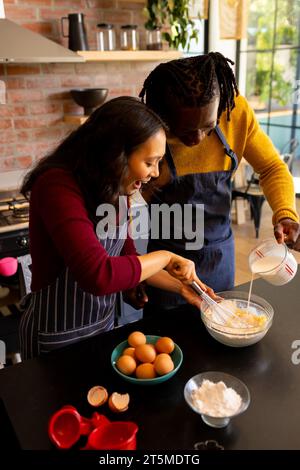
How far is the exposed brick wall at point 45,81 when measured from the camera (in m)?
2.38

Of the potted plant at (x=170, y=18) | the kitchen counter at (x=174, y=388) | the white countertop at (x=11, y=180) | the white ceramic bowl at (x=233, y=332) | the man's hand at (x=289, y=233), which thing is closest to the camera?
the kitchen counter at (x=174, y=388)

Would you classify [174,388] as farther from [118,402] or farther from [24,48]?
[24,48]

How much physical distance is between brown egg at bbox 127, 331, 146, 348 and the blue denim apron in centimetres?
37

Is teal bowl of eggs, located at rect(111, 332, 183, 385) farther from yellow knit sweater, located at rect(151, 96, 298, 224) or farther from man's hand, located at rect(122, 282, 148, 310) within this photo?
yellow knit sweater, located at rect(151, 96, 298, 224)

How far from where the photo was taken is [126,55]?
250 cm

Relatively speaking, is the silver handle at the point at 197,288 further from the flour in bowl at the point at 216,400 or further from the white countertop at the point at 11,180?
the white countertop at the point at 11,180

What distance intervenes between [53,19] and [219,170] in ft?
5.29

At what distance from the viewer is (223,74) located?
1.26m

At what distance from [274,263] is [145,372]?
0.48 metres

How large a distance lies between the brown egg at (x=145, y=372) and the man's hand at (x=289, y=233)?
0.58 m

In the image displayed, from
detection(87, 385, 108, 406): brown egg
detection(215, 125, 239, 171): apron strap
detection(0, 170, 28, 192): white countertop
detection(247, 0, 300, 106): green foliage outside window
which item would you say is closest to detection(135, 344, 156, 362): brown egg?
detection(87, 385, 108, 406): brown egg

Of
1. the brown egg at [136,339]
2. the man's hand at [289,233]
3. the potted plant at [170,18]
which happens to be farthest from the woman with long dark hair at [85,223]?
the potted plant at [170,18]

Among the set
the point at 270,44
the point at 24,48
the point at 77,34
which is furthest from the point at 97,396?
the point at 270,44

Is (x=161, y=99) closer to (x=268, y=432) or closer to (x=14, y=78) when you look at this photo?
(x=268, y=432)
